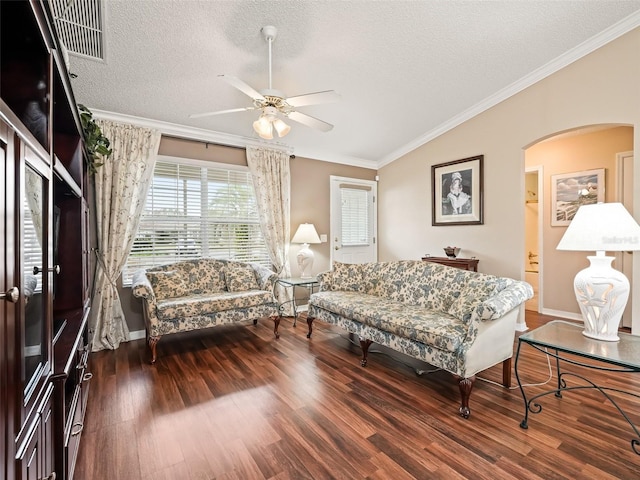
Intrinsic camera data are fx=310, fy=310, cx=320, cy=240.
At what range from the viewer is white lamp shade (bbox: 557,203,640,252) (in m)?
1.86

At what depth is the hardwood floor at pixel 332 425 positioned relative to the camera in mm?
1636

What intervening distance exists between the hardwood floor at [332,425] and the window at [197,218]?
4.64 feet

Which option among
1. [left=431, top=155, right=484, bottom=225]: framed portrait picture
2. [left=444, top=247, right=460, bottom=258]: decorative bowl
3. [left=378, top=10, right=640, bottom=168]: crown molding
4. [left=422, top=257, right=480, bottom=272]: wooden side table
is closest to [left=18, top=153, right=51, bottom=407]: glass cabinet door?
[left=422, top=257, right=480, bottom=272]: wooden side table

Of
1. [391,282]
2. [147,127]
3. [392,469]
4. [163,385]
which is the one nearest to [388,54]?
[391,282]

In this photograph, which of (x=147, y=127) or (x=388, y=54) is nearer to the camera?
(x=388, y=54)

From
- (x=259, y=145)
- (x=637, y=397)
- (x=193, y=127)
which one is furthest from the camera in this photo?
(x=259, y=145)

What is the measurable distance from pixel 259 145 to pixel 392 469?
4061 millimetres

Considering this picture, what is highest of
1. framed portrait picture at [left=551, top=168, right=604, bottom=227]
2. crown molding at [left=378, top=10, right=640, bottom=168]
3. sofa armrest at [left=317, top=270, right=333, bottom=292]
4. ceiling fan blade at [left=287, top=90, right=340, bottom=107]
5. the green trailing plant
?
crown molding at [left=378, top=10, right=640, bottom=168]

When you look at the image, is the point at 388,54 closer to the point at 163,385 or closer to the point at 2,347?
the point at 2,347

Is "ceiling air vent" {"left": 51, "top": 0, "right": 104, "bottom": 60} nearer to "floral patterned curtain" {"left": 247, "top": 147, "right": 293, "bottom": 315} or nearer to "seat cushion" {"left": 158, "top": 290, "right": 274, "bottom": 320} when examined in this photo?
"floral patterned curtain" {"left": 247, "top": 147, "right": 293, "bottom": 315}

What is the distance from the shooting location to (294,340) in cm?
360

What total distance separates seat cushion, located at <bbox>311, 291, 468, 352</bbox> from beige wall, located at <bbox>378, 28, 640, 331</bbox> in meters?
1.86

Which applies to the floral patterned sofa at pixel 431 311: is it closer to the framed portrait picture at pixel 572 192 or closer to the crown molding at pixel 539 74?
the crown molding at pixel 539 74

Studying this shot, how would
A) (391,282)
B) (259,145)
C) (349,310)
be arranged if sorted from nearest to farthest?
1. (349,310)
2. (391,282)
3. (259,145)
